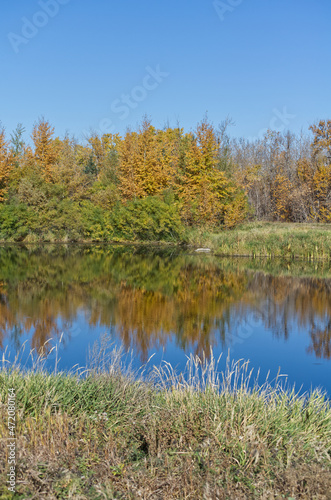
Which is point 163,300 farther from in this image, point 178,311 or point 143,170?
point 143,170

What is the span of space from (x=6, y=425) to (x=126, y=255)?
20.3m

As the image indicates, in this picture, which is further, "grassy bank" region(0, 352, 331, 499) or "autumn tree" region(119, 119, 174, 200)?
"autumn tree" region(119, 119, 174, 200)

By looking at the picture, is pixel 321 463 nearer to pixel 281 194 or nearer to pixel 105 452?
pixel 105 452

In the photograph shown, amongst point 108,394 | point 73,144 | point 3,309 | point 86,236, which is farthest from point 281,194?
point 108,394

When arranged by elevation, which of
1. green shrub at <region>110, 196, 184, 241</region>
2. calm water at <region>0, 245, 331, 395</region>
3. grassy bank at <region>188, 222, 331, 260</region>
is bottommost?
calm water at <region>0, 245, 331, 395</region>

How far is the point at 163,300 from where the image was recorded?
1232 centimetres

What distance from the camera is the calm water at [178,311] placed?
7.71 metres

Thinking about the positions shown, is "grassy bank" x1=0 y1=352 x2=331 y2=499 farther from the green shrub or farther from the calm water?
the green shrub

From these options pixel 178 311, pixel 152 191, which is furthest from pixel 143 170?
pixel 178 311

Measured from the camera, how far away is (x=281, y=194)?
3712 cm

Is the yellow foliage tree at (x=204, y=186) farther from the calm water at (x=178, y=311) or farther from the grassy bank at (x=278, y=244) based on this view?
the calm water at (x=178, y=311)

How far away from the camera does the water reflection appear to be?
8727mm

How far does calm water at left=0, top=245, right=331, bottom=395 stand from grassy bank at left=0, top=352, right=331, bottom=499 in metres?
2.44

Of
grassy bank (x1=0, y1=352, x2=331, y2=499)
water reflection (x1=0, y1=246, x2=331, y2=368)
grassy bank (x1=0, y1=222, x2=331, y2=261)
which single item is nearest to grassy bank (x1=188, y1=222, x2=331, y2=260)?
grassy bank (x1=0, y1=222, x2=331, y2=261)
